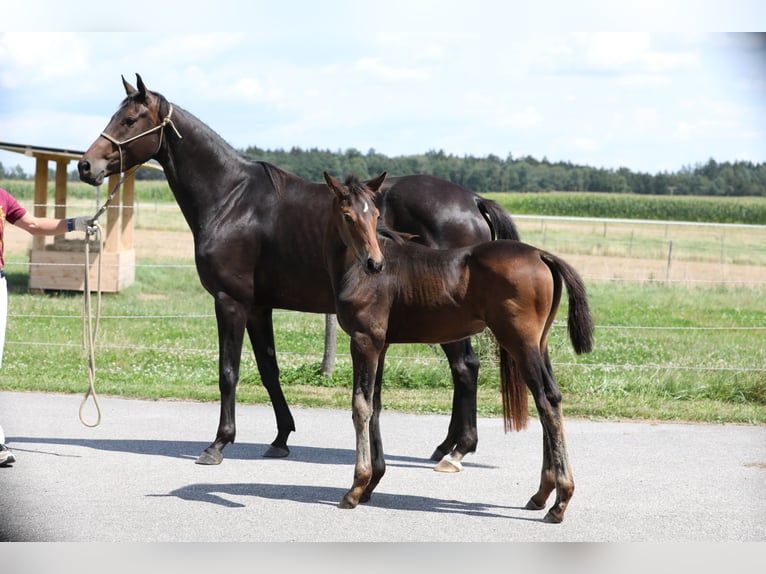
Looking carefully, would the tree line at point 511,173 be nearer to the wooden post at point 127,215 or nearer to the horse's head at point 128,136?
the wooden post at point 127,215

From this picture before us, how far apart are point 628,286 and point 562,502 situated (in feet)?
57.9

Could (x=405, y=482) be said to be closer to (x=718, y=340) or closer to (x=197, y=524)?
(x=197, y=524)

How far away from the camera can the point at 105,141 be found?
656 cm

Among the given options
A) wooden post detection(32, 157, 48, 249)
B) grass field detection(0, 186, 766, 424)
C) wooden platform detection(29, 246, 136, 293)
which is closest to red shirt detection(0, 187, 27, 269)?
grass field detection(0, 186, 766, 424)

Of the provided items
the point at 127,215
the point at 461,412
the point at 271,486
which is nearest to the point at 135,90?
the point at 271,486

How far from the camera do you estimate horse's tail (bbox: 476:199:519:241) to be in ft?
22.1

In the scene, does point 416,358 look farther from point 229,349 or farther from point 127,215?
point 127,215

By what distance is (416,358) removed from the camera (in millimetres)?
10094

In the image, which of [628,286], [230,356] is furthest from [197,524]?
[628,286]

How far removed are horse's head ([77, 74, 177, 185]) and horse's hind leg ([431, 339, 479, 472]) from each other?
274 centimetres

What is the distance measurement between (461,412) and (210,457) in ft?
6.10

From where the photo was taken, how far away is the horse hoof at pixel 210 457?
638 centimetres

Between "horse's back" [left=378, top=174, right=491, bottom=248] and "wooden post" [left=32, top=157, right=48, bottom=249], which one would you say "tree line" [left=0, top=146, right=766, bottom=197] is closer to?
"wooden post" [left=32, top=157, right=48, bottom=249]

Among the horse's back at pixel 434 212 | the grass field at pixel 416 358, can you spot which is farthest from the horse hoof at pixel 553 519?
the grass field at pixel 416 358
